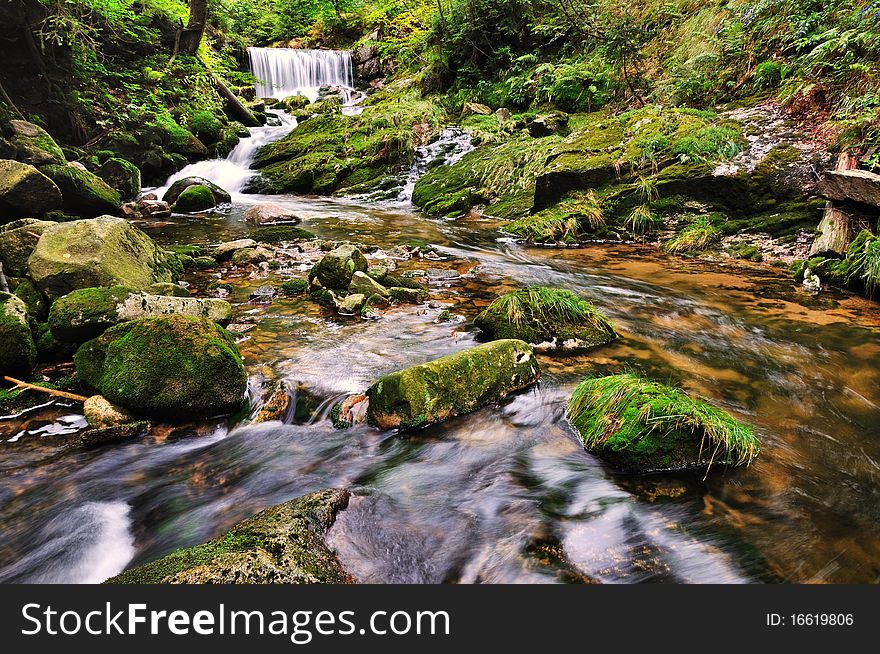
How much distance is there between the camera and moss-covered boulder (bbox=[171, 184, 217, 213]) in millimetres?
12898

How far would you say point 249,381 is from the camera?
4.08m

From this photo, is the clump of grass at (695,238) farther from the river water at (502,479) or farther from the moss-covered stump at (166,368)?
the moss-covered stump at (166,368)

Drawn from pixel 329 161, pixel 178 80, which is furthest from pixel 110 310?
pixel 329 161

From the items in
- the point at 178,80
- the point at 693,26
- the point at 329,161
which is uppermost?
the point at 693,26

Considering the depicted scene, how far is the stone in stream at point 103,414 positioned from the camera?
3369mm

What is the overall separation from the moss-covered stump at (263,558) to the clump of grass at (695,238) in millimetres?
8043

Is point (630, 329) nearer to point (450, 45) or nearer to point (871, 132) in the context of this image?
point (871, 132)

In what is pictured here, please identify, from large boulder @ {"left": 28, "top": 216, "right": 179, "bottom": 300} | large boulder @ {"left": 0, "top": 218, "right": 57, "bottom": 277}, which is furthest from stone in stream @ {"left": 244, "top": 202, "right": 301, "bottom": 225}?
large boulder @ {"left": 0, "top": 218, "right": 57, "bottom": 277}

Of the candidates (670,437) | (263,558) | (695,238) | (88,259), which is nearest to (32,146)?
(88,259)

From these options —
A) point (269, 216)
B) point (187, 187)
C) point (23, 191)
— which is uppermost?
point (187, 187)

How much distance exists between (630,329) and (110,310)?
5184mm

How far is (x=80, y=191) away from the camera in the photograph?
32.8 ft

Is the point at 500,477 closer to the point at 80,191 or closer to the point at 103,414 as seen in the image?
the point at 103,414

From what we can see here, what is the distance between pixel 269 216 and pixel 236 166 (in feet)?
24.1
